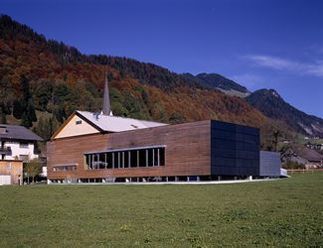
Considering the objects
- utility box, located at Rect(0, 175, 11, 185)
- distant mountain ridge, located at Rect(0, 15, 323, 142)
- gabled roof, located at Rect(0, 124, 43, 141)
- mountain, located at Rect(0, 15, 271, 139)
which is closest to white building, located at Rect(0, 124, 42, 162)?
gabled roof, located at Rect(0, 124, 43, 141)

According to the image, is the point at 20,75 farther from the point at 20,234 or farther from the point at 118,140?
the point at 20,234

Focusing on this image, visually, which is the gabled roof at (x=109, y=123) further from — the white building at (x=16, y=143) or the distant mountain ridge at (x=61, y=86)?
the distant mountain ridge at (x=61, y=86)

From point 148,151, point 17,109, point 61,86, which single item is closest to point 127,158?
point 148,151

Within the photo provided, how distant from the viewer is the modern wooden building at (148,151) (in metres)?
52.0

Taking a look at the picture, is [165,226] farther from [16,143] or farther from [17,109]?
[17,109]

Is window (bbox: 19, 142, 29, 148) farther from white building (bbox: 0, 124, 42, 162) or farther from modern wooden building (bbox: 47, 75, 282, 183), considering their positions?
modern wooden building (bbox: 47, 75, 282, 183)

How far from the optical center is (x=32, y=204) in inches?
976

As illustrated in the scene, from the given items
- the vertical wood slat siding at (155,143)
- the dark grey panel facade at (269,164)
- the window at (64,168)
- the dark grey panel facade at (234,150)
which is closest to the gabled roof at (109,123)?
the vertical wood slat siding at (155,143)

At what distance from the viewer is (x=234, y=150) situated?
54750mm

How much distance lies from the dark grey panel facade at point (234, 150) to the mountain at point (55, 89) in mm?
70964

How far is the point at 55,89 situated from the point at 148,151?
8857cm

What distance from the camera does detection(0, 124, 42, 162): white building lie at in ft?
282

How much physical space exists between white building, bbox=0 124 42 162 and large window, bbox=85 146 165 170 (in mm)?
25454

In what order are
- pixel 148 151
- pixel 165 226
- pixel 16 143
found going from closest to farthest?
1. pixel 165 226
2. pixel 148 151
3. pixel 16 143
